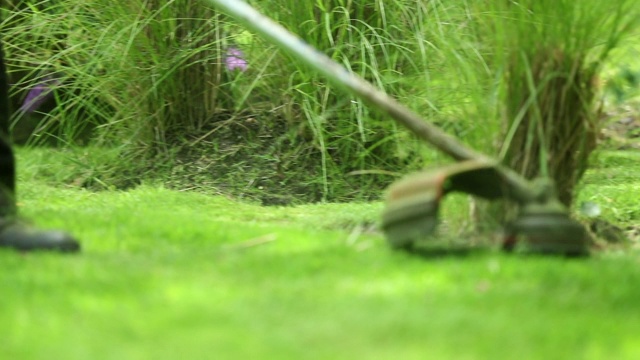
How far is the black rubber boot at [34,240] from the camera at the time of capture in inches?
66.4

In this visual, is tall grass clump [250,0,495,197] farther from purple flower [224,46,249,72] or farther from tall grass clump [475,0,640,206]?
tall grass clump [475,0,640,206]

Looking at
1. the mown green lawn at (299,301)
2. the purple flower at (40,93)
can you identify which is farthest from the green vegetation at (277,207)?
the purple flower at (40,93)

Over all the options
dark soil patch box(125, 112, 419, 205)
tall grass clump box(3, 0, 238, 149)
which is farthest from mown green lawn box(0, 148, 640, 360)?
tall grass clump box(3, 0, 238, 149)

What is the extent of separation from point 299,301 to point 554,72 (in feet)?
3.22

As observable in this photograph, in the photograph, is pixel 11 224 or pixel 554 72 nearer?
pixel 11 224

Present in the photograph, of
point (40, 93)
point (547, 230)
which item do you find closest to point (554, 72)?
point (547, 230)

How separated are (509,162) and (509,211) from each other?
213 mm

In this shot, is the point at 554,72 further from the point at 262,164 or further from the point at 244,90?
the point at 244,90

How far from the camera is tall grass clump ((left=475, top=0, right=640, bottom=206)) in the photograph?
6.62ft

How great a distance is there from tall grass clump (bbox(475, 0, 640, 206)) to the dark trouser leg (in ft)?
3.34

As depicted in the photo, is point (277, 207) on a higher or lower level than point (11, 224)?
lower

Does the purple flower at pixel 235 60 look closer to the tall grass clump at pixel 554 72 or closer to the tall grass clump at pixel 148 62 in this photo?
the tall grass clump at pixel 148 62

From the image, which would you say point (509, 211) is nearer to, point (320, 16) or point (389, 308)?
point (389, 308)

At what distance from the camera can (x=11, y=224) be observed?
5.82 feet
